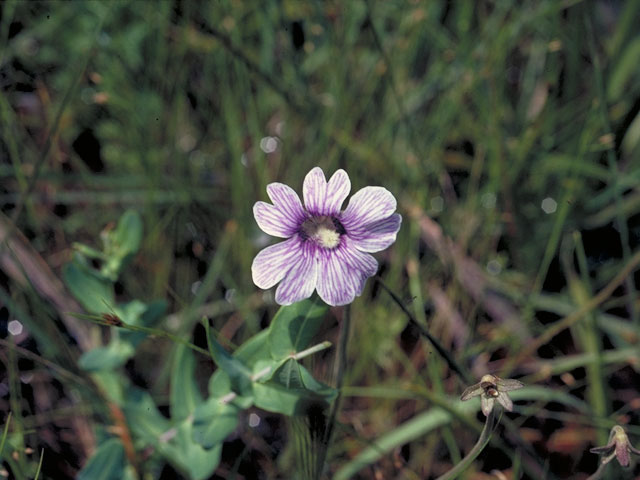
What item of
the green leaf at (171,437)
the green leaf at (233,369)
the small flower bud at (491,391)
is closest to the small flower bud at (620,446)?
the small flower bud at (491,391)

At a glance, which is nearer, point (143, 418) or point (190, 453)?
point (190, 453)

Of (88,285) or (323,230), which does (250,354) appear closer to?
(323,230)

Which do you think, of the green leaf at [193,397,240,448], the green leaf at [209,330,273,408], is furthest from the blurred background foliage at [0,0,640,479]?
the green leaf at [209,330,273,408]

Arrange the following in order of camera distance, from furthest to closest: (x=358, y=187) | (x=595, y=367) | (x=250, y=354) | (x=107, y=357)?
(x=358, y=187) → (x=595, y=367) → (x=107, y=357) → (x=250, y=354)

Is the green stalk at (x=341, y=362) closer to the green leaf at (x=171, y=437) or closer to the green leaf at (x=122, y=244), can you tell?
the green leaf at (x=171, y=437)

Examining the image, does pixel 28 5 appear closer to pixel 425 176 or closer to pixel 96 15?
pixel 96 15

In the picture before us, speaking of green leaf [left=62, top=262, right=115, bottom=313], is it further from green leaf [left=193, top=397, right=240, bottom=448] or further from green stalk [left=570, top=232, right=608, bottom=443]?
green stalk [left=570, top=232, right=608, bottom=443]

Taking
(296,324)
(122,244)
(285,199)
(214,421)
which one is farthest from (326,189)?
(122,244)
